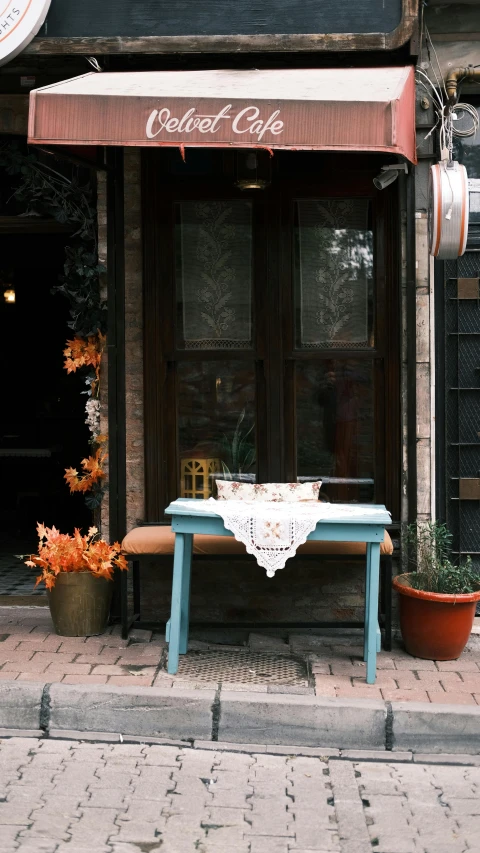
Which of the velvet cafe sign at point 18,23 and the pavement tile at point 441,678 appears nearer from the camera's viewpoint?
the pavement tile at point 441,678

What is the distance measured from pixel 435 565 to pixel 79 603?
2.23 metres

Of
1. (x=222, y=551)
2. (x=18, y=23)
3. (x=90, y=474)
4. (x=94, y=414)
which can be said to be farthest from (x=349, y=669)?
(x=18, y=23)

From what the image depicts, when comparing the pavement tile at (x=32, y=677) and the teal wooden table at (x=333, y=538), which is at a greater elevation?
the teal wooden table at (x=333, y=538)

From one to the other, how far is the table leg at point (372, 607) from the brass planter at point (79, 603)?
1.73 m

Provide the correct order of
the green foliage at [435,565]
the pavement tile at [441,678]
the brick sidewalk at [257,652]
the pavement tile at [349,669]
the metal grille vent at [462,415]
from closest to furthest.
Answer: the brick sidewalk at [257,652] → the pavement tile at [441,678] → the pavement tile at [349,669] → the green foliage at [435,565] → the metal grille vent at [462,415]

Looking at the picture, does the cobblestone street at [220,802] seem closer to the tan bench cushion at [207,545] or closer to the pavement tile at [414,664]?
the pavement tile at [414,664]

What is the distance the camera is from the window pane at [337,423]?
641cm

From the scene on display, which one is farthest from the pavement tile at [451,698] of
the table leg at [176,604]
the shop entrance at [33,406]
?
the shop entrance at [33,406]

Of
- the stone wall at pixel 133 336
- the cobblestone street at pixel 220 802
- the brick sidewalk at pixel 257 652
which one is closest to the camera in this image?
the cobblestone street at pixel 220 802

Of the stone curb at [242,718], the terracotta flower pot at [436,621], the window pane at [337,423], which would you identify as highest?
the window pane at [337,423]

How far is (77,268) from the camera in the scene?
628 cm

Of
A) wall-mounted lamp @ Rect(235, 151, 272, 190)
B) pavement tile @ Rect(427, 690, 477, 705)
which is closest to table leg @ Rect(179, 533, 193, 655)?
pavement tile @ Rect(427, 690, 477, 705)

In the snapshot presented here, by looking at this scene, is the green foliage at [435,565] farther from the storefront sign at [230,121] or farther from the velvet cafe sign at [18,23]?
the velvet cafe sign at [18,23]

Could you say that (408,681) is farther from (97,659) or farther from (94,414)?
(94,414)
